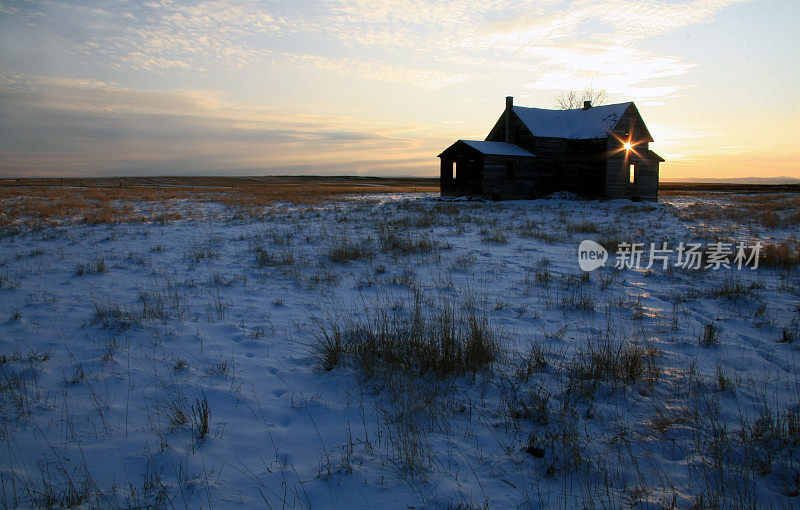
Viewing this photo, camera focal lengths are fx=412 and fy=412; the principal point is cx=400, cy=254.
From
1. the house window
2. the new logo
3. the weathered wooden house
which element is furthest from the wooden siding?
the new logo

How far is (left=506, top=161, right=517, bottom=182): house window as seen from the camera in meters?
28.0

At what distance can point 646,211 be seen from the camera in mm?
20297

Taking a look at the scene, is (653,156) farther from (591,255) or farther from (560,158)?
(591,255)

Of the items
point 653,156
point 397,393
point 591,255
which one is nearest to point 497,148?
point 653,156

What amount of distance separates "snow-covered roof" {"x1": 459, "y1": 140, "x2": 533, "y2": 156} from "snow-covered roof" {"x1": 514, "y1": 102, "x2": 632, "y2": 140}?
155 centimetres

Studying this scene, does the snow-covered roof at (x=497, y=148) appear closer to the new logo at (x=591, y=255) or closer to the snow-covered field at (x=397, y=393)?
the new logo at (x=591, y=255)

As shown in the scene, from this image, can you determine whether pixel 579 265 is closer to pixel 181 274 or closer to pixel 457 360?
pixel 457 360

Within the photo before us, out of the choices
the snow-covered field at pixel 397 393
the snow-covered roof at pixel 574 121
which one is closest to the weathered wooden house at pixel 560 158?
the snow-covered roof at pixel 574 121

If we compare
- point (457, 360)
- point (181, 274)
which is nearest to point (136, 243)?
point (181, 274)

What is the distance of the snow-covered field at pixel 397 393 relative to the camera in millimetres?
2336

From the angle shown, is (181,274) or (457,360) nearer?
(457,360)

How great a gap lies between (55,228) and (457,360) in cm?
1470

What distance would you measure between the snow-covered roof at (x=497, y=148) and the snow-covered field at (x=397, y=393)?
2160cm

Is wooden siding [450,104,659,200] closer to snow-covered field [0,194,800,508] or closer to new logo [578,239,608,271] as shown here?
new logo [578,239,608,271]
